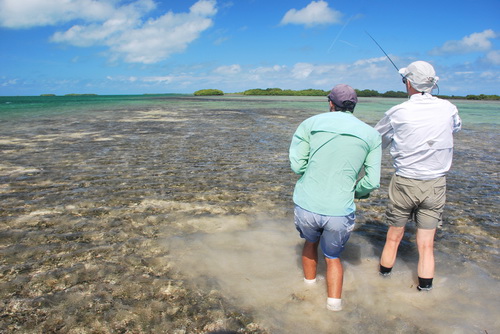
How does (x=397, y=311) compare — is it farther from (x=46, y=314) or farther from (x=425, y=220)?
(x=46, y=314)

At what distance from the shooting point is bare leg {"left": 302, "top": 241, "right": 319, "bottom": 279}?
4052 mm

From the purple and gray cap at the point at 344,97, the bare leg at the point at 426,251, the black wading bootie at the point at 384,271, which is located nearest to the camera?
the purple and gray cap at the point at 344,97

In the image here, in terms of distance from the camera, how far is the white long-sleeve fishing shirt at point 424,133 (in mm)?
3900

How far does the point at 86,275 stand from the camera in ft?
14.4

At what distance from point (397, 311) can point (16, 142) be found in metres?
15.8

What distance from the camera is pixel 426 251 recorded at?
4.14m

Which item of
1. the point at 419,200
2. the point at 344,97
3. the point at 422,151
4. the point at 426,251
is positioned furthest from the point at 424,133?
the point at 426,251

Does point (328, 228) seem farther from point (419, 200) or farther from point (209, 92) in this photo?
point (209, 92)

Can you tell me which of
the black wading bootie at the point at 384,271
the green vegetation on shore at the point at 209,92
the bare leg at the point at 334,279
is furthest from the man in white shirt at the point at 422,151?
the green vegetation on shore at the point at 209,92

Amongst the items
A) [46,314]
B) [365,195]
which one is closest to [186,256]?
[46,314]

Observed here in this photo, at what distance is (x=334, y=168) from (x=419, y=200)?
4.36 ft

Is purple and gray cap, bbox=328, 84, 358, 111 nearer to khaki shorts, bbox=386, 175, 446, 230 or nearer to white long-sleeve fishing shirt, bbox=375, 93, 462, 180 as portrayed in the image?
white long-sleeve fishing shirt, bbox=375, 93, 462, 180

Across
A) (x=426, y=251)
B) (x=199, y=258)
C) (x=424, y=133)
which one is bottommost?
(x=199, y=258)

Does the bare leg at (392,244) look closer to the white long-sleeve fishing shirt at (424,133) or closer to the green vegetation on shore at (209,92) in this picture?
the white long-sleeve fishing shirt at (424,133)
